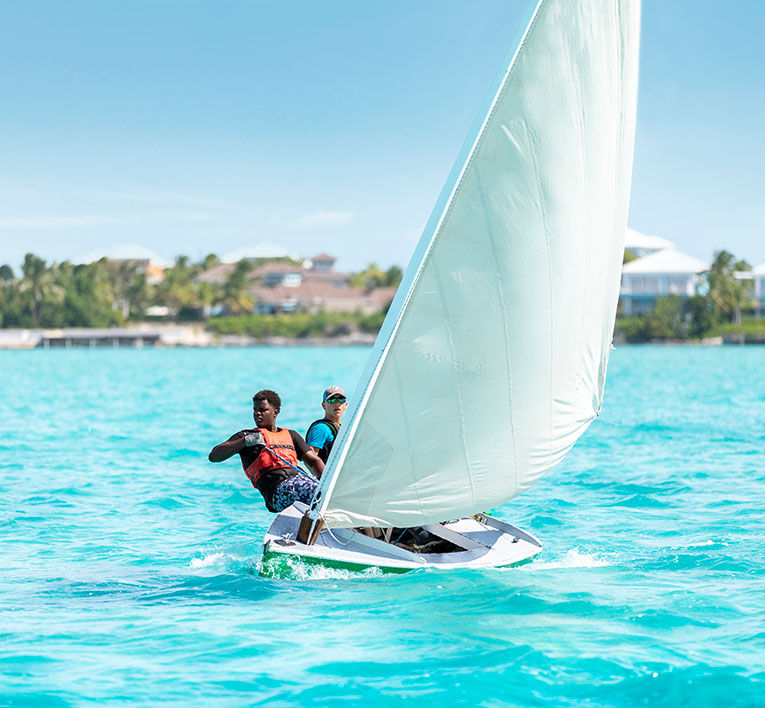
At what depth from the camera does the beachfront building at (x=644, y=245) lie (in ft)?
605

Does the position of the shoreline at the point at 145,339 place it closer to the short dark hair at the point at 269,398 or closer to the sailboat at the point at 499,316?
the short dark hair at the point at 269,398

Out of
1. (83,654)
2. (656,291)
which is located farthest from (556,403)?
(656,291)

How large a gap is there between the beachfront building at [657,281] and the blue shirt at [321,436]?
5522 inches

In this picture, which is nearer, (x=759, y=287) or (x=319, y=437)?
(x=319, y=437)

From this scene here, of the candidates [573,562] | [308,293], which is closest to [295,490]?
[573,562]

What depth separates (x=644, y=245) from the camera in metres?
186

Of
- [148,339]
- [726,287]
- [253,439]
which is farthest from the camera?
[148,339]

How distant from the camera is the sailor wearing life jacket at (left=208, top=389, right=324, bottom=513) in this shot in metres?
10.1

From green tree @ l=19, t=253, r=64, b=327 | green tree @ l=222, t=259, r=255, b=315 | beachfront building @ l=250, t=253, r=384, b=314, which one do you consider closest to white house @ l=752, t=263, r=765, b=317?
beachfront building @ l=250, t=253, r=384, b=314

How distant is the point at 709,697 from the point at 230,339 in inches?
6298

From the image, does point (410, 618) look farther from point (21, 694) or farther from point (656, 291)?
point (656, 291)

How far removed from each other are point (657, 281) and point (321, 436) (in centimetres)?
14470

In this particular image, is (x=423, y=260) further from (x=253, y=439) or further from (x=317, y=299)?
(x=317, y=299)

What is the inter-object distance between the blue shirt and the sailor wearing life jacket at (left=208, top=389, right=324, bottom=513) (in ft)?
0.69
